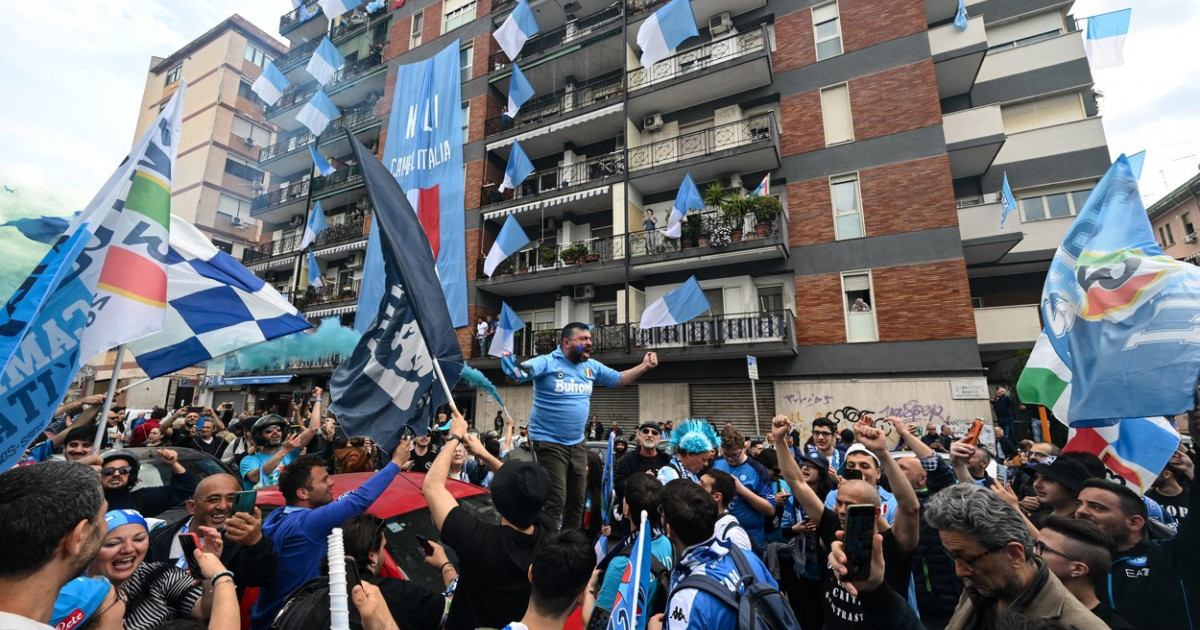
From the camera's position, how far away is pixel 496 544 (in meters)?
2.23

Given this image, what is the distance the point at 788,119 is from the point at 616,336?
28.2 ft

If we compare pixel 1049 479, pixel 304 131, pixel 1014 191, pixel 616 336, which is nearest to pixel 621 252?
pixel 616 336

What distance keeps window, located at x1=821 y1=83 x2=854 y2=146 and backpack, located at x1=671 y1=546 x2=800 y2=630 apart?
1557 centimetres

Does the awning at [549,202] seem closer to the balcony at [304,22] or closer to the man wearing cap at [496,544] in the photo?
the man wearing cap at [496,544]

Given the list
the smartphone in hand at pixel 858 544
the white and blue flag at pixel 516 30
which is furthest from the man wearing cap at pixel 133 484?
the white and blue flag at pixel 516 30

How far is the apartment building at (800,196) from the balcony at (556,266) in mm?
90

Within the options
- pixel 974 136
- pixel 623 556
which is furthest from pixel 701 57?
pixel 623 556

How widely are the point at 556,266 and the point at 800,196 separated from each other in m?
8.11

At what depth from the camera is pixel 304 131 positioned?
28406 mm

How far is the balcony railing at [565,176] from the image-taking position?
17.7 meters

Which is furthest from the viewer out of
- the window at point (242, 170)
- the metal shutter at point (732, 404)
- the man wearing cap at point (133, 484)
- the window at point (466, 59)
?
the window at point (242, 170)

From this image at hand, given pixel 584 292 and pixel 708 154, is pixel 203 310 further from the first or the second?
pixel 708 154

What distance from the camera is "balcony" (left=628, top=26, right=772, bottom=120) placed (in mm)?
15359

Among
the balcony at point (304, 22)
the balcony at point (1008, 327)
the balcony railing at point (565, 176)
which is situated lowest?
the balcony at point (1008, 327)
